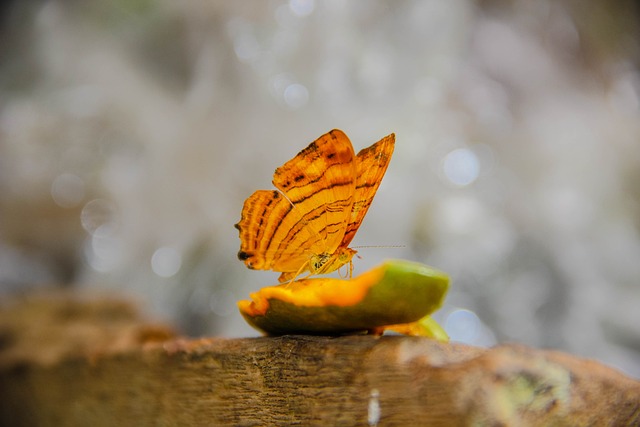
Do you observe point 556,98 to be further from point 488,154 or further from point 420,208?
point 420,208

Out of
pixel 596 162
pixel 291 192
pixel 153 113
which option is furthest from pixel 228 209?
pixel 596 162

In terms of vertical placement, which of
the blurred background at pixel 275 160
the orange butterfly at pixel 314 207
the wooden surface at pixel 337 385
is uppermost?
the blurred background at pixel 275 160

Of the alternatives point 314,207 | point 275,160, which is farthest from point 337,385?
point 275,160

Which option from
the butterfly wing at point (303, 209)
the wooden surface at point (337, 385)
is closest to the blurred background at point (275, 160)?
the wooden surface at point (337, 385)

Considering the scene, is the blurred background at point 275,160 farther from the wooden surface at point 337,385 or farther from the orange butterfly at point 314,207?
the orange butterfly at point 314,207

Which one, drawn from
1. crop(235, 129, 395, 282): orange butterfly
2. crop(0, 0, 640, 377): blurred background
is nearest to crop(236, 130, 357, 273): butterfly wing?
crop(235, 129, 395, 282): orange butterfly

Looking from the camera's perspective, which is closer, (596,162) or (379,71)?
(379,71)

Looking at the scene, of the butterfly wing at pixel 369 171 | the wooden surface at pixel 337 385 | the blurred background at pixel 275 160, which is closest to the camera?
the wooden surface at pixel 337 385
